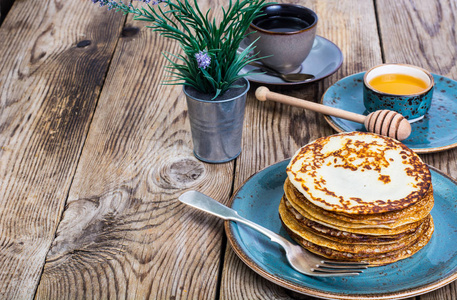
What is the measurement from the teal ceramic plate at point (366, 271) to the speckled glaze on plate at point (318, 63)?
462mm

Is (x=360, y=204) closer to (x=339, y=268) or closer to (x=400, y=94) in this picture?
(x=339, y=268)

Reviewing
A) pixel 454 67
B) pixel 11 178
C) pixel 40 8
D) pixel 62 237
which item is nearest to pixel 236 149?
pixel 62 237

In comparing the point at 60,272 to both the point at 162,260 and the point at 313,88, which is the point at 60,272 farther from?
the point at 313,88

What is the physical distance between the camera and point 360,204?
3.22ft

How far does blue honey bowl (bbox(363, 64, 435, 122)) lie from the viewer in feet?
4.52

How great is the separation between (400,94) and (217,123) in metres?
0.52

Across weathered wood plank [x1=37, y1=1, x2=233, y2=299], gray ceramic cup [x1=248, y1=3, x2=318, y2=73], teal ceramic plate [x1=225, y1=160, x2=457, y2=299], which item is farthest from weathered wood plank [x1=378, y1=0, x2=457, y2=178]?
weathered wood plank [x1=37, y1=1, x2=233, y2=299]

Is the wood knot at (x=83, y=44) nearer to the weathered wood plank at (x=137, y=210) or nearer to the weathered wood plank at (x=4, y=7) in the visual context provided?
the weathered wood plank at (x=137, y=210)

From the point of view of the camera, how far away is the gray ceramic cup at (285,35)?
1.55 m

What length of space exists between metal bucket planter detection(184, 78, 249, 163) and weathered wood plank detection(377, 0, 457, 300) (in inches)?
28.0

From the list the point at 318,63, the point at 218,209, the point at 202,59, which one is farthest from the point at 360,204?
the point at 318,63

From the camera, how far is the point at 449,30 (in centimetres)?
192

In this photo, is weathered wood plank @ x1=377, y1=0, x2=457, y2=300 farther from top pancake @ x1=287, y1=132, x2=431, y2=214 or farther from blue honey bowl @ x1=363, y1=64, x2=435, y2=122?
top pancake @ x1=287, y1=132, x2=431, y2=214

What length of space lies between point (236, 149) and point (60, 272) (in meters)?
0.55
